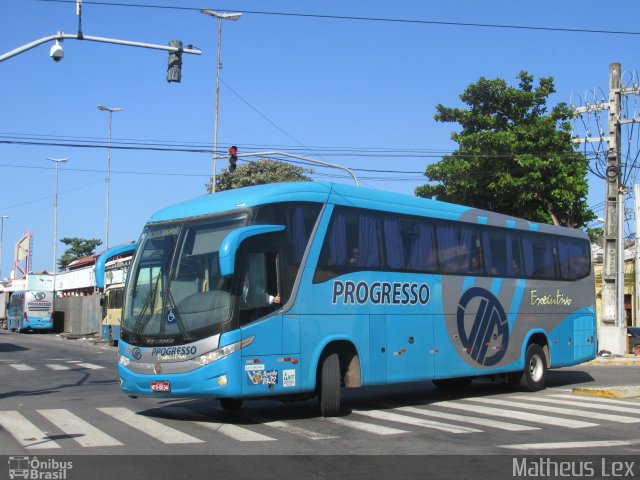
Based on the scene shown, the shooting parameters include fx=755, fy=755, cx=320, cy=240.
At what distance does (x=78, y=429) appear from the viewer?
10602mm

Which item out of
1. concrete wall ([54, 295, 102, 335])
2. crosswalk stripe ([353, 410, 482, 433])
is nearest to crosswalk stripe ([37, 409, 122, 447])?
crosswalk stripe ([353, 410, 482, 433])

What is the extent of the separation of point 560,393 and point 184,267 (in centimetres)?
934

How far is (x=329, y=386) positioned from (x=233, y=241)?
3.15 meters

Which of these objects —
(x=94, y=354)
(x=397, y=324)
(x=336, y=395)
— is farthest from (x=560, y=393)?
(x=94, y=354)

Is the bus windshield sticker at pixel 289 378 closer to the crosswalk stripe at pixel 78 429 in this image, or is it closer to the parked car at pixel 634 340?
the crosswalk stripe at pixel 78 429

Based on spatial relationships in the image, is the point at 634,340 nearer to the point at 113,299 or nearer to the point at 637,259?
the point at 637,259

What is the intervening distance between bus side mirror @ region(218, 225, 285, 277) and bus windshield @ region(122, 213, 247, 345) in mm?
371

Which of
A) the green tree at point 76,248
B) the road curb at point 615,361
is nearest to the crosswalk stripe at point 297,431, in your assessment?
the road curb at point 615,361

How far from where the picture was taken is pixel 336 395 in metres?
12.0

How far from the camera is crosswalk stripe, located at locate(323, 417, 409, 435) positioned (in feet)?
34.7

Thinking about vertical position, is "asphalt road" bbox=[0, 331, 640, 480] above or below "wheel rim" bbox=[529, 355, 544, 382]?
below

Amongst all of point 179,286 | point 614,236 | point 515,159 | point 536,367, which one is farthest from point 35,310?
point 179,286

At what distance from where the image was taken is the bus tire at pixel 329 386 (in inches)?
469

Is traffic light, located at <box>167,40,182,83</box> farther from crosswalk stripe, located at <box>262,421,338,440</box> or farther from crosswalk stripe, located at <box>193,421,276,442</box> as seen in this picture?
crosswalk stripe, located at <box>262,421,338,440</box>
